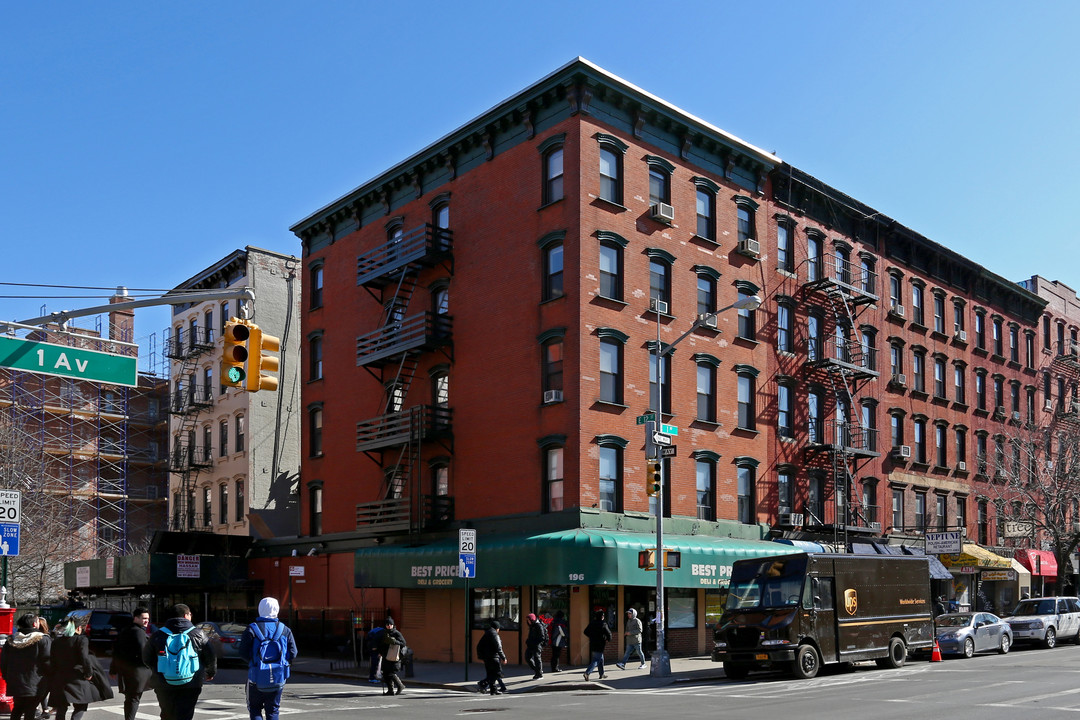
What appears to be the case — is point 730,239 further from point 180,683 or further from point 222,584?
point 180,683

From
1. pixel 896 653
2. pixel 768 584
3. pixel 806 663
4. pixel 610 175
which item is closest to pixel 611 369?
pixel 610 175

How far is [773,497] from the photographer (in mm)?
35750

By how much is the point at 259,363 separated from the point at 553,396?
15.2 metres

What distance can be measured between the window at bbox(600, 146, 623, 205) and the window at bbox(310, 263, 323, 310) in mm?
15586

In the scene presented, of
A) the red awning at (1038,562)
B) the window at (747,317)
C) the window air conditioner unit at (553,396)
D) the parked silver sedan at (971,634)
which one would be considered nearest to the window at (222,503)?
the window air conditioner unit at (553,396)

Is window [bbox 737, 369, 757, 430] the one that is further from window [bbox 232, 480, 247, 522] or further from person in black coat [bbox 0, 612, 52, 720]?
person in black coat [bbox 0, 612, 52, 720]

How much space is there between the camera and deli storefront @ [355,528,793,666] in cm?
A: 2770

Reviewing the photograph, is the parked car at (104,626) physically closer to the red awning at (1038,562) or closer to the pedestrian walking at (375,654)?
the pedestrian walking at (375,654)

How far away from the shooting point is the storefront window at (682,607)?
31.1 metres

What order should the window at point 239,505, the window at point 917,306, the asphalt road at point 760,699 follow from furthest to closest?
the window at point 239,505
the window at point 917,306
the asphalt road at point 760,699

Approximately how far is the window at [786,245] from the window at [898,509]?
36.8 feet

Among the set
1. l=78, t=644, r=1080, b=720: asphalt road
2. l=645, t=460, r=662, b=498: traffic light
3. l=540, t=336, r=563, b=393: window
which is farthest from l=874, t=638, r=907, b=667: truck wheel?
l=540, t=336, r=563, b=393: window

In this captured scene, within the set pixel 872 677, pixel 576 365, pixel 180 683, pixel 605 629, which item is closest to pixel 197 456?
pixel 576 365

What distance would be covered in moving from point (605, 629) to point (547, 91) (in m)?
15.8
